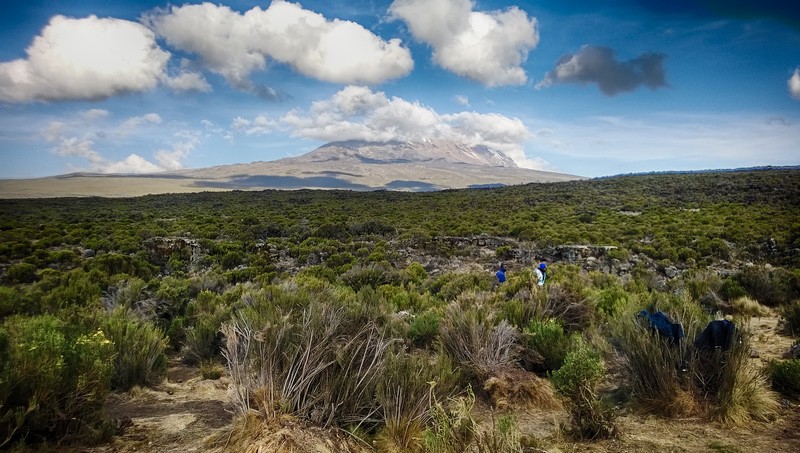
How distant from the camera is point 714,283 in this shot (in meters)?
11.1

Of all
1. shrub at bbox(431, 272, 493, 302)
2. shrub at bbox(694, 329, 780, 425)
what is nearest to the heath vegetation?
shrub at bbox(694, 329, 780, 425)

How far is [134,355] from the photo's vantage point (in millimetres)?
5266

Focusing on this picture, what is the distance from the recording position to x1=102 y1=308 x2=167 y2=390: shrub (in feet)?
16.8

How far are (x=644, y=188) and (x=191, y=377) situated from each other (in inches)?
2143

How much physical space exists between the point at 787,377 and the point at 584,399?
283 centimetres

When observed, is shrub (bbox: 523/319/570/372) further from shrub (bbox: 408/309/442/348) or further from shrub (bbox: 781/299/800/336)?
shrub (bbox: 781/299/800/336)

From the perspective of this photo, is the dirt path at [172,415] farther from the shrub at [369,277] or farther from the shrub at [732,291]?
the shrub at [732,291]

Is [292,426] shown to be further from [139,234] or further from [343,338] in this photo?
[139,234]

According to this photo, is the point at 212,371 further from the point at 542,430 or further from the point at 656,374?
the point at 656,374

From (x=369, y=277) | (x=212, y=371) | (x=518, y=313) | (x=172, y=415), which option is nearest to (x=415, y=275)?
(x=369, y=277)

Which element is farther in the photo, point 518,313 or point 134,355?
point 518,313

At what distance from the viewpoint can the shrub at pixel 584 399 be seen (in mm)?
3926

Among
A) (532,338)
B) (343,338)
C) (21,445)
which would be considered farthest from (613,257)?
(21,445)

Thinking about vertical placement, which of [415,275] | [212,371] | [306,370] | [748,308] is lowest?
[415,275]
